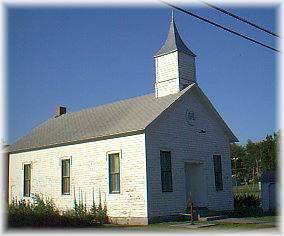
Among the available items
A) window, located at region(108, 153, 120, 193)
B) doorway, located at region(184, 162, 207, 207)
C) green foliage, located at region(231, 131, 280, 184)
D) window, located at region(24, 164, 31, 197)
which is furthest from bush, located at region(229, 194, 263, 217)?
green foliage, located at region(231, 131, 280, 184)

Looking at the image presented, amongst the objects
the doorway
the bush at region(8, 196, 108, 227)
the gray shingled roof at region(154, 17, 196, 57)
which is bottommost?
the bush at region(8, 196, 108, 227)

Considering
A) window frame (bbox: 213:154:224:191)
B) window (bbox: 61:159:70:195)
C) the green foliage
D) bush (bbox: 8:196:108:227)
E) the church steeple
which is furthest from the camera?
the green foliage

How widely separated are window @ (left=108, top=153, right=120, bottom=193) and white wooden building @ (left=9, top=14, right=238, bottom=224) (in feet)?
0.16

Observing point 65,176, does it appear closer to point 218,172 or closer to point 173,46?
point 218,172

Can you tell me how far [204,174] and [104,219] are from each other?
585cm

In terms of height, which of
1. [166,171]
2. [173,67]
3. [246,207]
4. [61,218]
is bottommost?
[246,207]

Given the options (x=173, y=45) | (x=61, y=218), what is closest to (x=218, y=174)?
(x=173, y=45)

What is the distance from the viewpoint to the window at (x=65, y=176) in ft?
79.7

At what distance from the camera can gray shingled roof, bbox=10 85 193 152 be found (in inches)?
856

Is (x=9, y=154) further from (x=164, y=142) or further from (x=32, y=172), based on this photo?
(x=164, y=142)

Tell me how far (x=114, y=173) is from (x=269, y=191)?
9.99 metres

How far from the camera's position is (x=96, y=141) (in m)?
22.5

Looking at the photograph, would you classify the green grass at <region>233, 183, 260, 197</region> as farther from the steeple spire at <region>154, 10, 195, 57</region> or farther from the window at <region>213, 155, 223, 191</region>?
the steeple spire at <region>154, 10, 195, 57</region>

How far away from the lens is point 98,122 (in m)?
25.1
